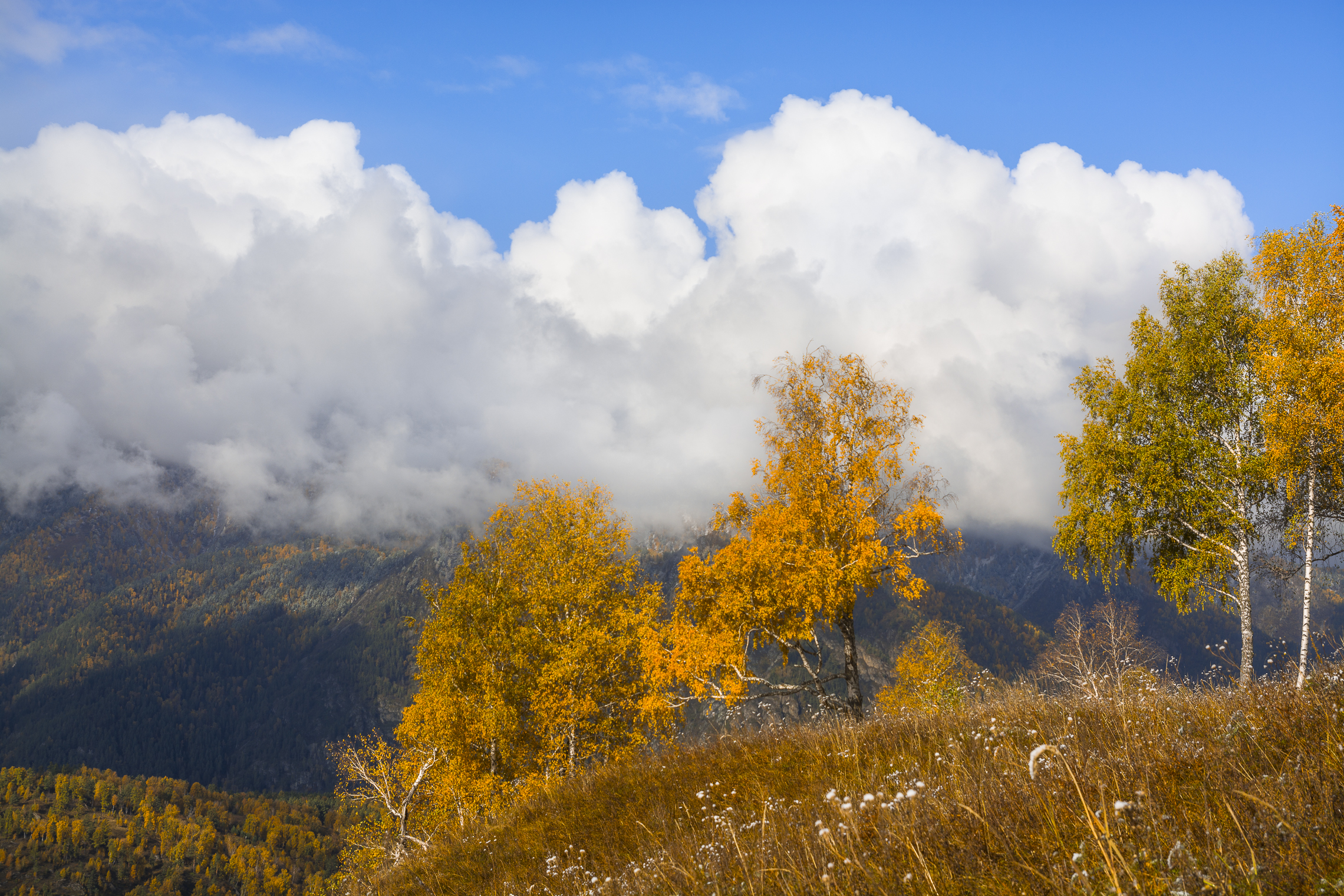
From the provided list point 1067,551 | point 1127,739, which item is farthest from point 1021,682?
point 1067,551

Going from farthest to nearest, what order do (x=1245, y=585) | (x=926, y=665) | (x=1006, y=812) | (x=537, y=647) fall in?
(x=926, y=665)
(x=537, y=647)
(x=1245, y=585)
(x=1006, y=812)

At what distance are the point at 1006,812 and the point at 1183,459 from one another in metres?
19.9

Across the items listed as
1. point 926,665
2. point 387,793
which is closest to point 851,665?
point 387,793

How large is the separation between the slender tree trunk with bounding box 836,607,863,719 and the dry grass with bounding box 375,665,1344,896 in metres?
6.86

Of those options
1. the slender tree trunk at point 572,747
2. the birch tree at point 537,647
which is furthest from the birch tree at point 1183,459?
the slender tree trunk at point 572,747

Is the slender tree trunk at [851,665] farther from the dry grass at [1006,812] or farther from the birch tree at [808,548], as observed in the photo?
the dry grass at [1006,812]

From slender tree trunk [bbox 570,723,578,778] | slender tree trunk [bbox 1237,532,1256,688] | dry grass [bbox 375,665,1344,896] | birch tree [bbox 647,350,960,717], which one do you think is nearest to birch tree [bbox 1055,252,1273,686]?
slender tree trunk [bbox 1237,532,1256,688]

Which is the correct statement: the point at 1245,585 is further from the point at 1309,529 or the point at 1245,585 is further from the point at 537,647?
the point at 537,647

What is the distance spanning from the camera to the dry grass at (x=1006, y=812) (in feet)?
10.3

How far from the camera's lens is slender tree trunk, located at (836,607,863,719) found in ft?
51.9

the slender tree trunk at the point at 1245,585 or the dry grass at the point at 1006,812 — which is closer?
the dry grass at the point at 1006,812

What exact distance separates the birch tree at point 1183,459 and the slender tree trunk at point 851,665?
26.7ft

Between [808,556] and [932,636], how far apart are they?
50.6 meters

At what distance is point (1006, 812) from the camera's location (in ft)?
13.5
